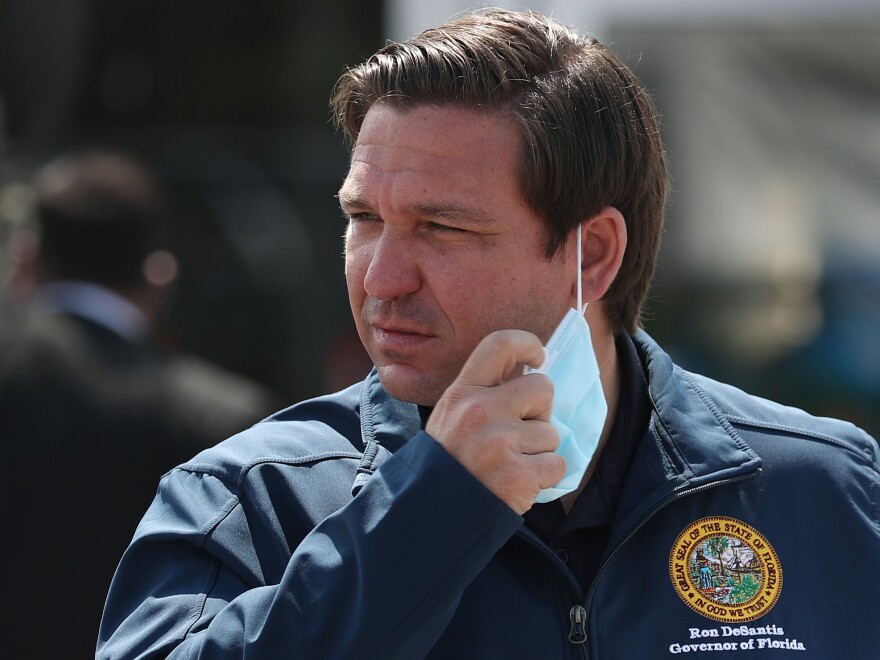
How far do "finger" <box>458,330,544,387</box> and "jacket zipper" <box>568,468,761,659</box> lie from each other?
0.38m

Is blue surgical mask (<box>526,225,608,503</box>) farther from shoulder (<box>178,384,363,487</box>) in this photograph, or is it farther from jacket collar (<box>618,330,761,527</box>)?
shoulder (<box>178,384,363,487</box>)

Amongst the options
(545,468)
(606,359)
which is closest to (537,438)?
(545,468)

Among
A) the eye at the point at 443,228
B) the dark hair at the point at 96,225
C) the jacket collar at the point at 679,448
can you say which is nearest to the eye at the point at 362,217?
the eye at the point at 443,228

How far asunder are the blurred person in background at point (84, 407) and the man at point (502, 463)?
5.20 ft

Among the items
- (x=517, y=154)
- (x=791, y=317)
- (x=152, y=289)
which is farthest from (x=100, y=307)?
(x=791, y=317)

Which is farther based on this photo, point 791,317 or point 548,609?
point 791,317

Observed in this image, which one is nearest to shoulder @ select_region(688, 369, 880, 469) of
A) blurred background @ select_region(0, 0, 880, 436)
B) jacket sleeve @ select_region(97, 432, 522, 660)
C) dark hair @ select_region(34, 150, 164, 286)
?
jacket sleeve @ select_region(97, 432, 522, 660)

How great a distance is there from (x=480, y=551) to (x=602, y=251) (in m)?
0.76

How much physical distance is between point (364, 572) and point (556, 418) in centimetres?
45

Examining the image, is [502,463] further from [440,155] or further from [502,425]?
[440,155]

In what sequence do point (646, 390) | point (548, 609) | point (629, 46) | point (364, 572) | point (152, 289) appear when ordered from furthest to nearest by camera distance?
point (629, 46)
point (152, 289)
point (646, 390)
point (548, 609)
point (364, 572)

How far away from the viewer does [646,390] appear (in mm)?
2361

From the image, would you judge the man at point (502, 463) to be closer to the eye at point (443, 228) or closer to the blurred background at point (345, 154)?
the eye at point (443, 228)

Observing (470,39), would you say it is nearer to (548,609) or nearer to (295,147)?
(548,609)
